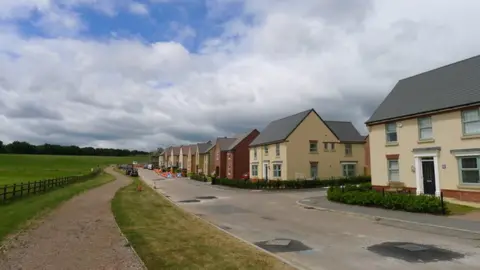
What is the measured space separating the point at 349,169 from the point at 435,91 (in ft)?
80.2

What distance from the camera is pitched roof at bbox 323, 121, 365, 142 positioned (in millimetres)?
49997

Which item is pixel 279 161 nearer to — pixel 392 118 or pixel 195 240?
pixel 392 118

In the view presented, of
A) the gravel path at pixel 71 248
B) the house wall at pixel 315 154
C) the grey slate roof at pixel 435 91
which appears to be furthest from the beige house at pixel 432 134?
the gravel path at pixel 71 248

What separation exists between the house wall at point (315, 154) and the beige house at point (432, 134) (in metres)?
16.5

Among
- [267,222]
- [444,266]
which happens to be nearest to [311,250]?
[444,266]

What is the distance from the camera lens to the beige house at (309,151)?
1784 inches

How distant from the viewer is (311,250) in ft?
Answer: 35.5

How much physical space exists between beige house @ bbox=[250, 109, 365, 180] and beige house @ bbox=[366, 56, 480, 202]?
1651 centimetres

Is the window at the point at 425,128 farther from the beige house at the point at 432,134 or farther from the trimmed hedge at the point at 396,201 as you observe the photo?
the trimmed hedge at the point at 396,201

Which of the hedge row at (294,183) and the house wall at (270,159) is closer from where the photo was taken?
the hedge row at (294,183)

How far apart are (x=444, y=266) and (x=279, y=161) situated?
123 ft

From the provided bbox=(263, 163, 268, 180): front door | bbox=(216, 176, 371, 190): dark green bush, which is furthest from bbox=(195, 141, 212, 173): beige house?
bbox=(216, 176, 371, 190): dark green bush

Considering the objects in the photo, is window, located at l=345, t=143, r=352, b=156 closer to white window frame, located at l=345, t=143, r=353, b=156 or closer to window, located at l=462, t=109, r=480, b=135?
white window frame, located at l=345, t=143, r=353, b=156

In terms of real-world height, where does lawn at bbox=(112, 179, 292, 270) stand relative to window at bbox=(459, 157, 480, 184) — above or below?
below
